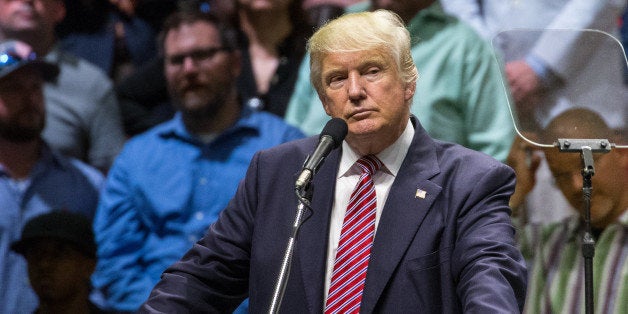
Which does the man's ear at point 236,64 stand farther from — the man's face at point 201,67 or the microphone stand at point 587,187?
the microphone stand at point 587,187

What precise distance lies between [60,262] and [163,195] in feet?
1.98

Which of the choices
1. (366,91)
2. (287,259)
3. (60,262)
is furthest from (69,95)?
(287,259)

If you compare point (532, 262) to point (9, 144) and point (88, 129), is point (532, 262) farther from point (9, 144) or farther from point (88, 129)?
point (9, 144)

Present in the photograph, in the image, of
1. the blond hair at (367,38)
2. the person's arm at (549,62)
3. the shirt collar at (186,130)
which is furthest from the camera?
the shirt collar at (186,130)

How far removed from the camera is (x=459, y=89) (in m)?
4.09

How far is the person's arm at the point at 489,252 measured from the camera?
207 cm

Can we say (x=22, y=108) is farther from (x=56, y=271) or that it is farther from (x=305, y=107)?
(x=305, y=107)

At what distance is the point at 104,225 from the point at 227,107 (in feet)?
2.37

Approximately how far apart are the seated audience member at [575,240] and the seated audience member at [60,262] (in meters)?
1.82

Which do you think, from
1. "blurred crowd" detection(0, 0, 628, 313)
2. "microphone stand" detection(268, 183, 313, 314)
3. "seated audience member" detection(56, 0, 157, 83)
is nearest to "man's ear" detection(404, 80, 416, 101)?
"microphone stand" detection(268, 183, 313, 314)

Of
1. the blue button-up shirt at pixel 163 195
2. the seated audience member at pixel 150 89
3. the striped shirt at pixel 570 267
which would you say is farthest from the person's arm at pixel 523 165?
the seated audience member at pixel 150 89

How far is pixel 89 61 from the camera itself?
15.3 feet

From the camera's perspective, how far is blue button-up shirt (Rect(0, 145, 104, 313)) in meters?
4.39

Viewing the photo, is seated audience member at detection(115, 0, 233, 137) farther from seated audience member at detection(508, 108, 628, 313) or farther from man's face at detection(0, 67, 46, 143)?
seated audience member at detection(508, 108, 628, 313)
